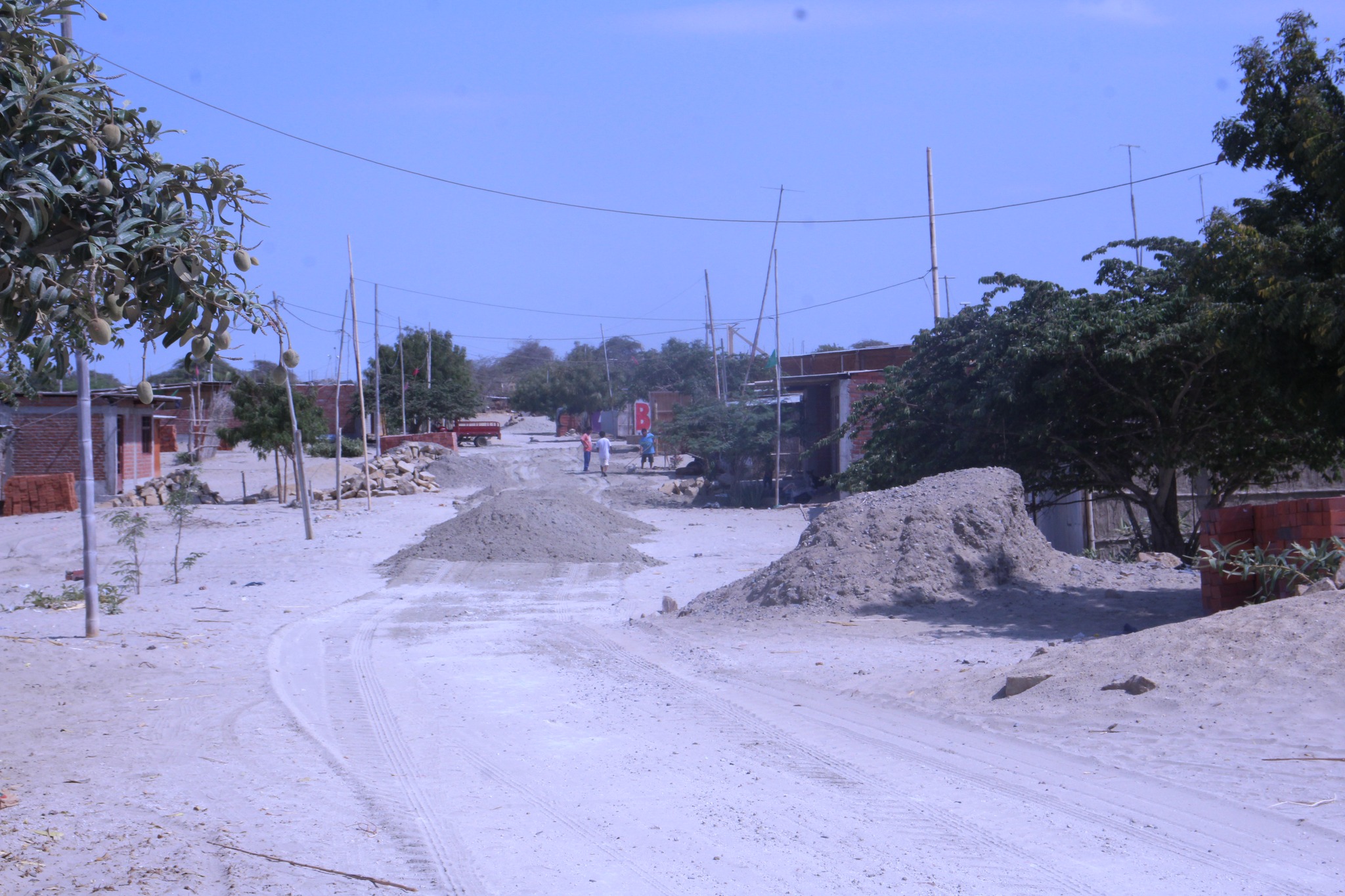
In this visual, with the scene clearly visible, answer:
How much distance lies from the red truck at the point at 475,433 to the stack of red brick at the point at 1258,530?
4119 centimetres

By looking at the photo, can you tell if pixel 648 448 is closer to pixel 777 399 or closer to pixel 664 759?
pixel 777 399

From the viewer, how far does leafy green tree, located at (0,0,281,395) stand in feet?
12.3

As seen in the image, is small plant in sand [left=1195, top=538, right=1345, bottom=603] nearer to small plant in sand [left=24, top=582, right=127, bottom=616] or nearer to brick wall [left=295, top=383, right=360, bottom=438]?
small plant in sand [left=24, top=582, right=127, bottom=616]

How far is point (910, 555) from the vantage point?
12.1 meters

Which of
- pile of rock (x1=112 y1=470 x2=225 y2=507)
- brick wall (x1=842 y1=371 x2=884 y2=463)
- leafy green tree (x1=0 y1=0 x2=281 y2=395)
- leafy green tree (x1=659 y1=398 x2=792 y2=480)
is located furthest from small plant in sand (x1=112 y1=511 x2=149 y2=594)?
brick wall (x1=842 y1=371 x2=884 y2=463)

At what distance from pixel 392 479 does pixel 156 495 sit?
677 centimetres

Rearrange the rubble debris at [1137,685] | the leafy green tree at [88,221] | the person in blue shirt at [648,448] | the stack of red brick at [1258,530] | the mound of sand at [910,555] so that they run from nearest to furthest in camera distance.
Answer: the leafy green tree at [88,221]
the rubble debris at [1137,685]
the stack of red brick at [1258,530]
the mound of sand at [910,555]
the person in blue shirt at [648,448]

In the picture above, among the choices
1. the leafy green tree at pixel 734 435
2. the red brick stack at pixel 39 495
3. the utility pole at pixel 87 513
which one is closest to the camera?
the utility pole at pixel 87 513

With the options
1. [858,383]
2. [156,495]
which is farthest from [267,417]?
[858,383]

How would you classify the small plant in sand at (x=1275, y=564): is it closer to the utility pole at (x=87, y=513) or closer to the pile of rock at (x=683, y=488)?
the utility pole at (x=87, y=513)

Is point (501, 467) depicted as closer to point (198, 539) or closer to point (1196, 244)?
point (198, 539)

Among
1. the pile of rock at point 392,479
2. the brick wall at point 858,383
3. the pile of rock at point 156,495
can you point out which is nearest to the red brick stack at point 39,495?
the pile of rock at point 156,495

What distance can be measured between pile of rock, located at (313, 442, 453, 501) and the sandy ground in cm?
1802

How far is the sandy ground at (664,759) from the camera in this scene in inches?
165
